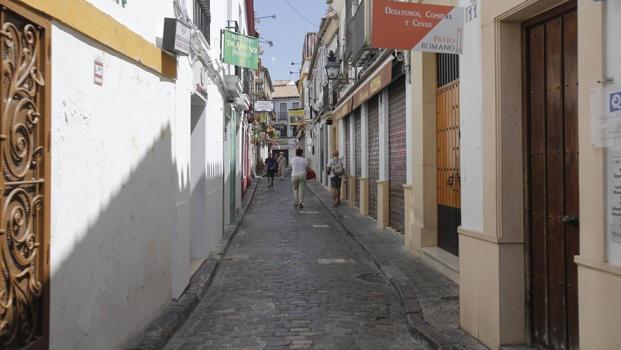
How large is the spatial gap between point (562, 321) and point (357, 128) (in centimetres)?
1288

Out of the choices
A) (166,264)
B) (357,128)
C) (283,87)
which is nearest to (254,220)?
(357,128)

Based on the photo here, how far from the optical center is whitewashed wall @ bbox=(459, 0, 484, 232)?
4895 millimetres

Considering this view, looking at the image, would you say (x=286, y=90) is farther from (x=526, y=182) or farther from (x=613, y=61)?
(x=613, y=61)

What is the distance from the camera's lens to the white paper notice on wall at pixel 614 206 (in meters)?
3.13

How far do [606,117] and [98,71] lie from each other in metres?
3.51

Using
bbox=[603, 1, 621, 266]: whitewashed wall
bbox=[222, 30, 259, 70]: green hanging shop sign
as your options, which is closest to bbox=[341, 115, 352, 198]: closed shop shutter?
bbox=[222, 30, 259, 70]: green hanging shop sign

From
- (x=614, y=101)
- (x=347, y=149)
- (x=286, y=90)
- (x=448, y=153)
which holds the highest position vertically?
(x=286, y=90)

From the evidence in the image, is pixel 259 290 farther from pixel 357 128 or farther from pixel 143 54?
pixel 357 128

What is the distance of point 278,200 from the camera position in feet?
67.5

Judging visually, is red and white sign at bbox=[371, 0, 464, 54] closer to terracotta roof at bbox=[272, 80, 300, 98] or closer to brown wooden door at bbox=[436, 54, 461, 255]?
brown wooden door at bbox=[436, 54, 461, 255]

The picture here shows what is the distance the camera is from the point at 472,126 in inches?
199

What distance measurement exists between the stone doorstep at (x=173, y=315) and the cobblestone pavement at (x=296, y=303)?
93mm

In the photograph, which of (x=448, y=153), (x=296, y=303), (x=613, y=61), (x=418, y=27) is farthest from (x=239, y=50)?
(x=613, y=61)

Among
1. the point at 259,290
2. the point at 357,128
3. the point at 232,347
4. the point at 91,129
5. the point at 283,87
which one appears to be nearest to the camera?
the point at 91,129
